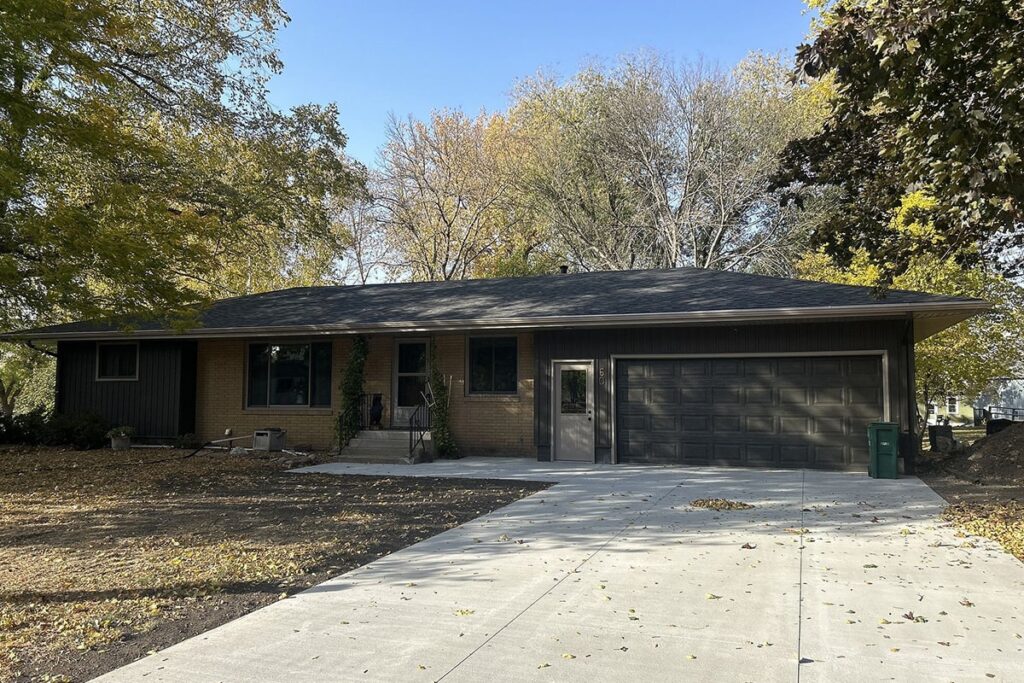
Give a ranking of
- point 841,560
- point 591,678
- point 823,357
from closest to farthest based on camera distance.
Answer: point 591,678 < point 841,560 < point 823,357

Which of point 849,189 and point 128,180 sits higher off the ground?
point 128,180

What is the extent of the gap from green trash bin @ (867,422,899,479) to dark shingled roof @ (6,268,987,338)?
1.87m

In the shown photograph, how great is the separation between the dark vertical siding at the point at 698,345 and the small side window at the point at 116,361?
10.0 meters

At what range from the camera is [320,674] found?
4.11 m

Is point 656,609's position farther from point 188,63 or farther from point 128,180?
point 188,63

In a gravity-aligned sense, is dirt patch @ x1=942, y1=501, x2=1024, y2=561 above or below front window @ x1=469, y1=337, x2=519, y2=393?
below

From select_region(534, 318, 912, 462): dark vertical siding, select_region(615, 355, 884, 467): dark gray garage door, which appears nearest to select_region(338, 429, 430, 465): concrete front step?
select_region(534, 318, 912, 462): dark vertical siding

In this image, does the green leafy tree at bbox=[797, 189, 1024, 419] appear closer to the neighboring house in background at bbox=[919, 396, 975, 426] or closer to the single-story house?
the single-story house

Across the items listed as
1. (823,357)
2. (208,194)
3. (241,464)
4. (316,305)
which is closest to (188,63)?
(208,194)

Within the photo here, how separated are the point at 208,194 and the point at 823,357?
14638 millimetres

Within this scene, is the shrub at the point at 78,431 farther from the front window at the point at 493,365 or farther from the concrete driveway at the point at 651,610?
the concrete driveway at the point at 651,610

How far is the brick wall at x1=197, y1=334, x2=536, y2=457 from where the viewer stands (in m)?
15.3

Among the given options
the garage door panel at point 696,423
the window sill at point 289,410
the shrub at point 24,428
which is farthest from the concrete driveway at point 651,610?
the shrub at point 24,428

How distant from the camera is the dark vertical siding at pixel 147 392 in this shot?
56.7 feet
